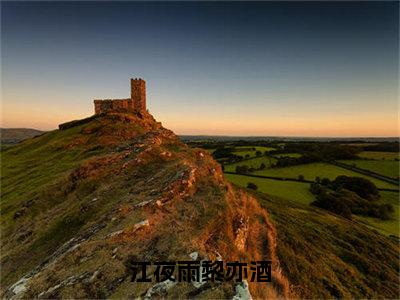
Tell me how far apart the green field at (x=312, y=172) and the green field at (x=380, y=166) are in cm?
727

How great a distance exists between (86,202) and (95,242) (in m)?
6.36

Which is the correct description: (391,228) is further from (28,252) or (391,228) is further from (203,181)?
(28,252)

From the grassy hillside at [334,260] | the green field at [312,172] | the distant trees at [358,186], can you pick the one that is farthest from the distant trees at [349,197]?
the grassy hillside at [334,260]

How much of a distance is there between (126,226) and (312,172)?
91310 mm

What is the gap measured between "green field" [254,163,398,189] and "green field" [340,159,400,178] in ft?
23.9

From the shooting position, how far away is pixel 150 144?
23.3 m

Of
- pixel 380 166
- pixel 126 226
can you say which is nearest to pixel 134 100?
pixel 126 226

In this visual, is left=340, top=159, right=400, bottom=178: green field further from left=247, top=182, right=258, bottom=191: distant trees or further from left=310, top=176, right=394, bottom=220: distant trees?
left=247, top=182, right=258, bottom=191: distant trees

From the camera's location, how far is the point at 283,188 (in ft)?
254

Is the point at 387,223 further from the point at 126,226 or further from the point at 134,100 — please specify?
the point at 126,226

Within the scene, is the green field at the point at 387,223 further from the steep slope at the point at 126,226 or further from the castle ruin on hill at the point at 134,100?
the castle ruin on hill at the point at 134,100

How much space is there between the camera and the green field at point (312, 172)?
88175mm

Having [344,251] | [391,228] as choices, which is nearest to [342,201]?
[391,228]

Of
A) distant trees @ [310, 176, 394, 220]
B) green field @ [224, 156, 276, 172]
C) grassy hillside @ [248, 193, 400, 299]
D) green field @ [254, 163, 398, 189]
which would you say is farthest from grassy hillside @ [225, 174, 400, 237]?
grassy hillside @ [248, 193, 400, 299]
